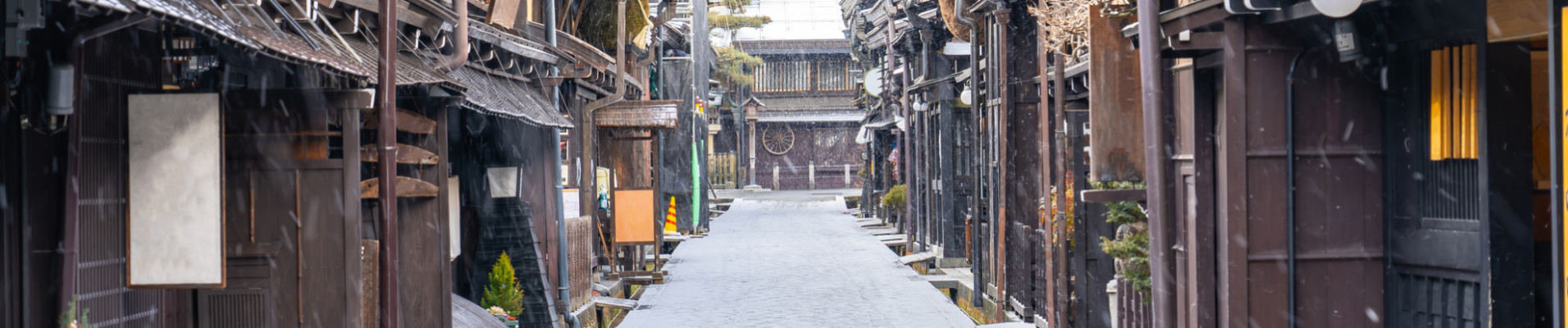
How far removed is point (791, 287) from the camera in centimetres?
1697

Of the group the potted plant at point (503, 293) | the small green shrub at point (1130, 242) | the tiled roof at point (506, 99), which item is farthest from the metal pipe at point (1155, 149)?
the potted plant at point (503, 293)

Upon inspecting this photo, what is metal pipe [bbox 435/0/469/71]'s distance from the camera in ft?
28.3

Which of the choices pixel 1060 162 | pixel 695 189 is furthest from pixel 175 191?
pixel 695 189

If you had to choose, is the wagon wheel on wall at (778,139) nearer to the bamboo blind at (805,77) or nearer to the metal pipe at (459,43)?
the bamboo blind at (805,77)

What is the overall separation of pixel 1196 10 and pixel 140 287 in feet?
17.4

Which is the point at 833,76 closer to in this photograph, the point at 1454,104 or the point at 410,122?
the point at 410,122

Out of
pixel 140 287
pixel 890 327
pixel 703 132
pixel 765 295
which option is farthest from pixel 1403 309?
pixel 703 132

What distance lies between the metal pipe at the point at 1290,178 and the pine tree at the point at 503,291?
22.7ft

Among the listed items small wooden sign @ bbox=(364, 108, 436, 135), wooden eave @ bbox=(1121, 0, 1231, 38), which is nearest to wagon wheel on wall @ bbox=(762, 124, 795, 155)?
small wooden sign @ bbox=(364, 108, 436, 135)

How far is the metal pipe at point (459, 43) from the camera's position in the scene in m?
8.62

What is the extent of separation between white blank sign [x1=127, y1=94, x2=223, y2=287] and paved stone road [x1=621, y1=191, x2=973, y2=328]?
804 cm

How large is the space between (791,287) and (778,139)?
110 feet

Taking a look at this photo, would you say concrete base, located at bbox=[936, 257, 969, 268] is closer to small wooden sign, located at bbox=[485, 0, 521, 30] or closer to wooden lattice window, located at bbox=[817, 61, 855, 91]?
small wooden sign, located at bbox=[485, 0, 521, 30]

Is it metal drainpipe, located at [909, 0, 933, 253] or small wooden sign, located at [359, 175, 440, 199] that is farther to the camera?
metal drainpipe, located at [909, 0, 933, 253]
